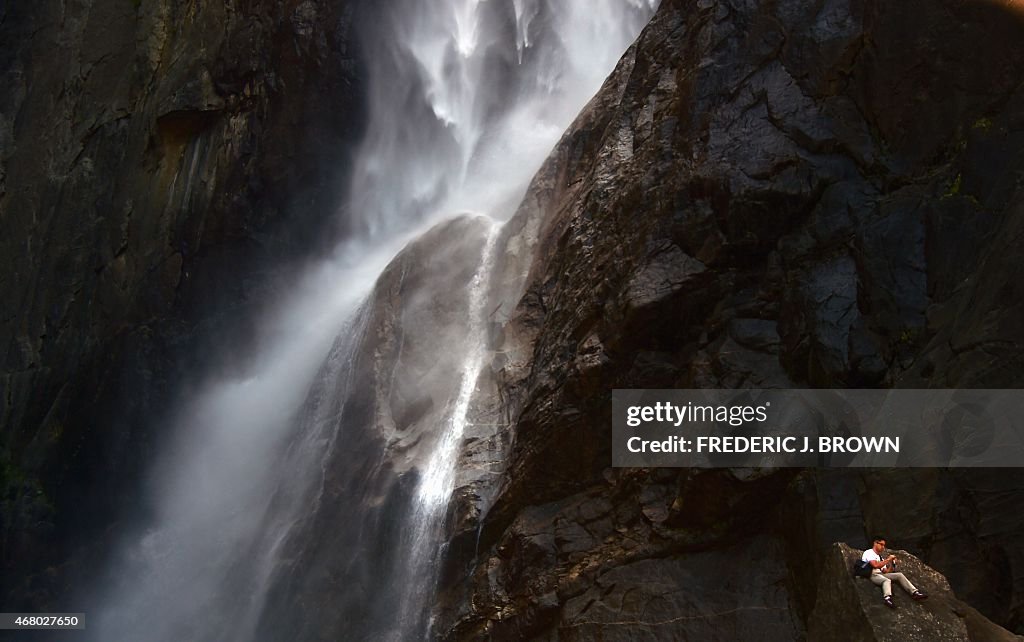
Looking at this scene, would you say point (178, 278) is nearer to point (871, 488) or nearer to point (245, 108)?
point (245, 108)

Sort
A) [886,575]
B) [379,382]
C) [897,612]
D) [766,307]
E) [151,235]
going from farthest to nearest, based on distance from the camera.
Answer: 1. [151,235]
2. [379,382]
3. [766,307]
4. [886,575]
5. [897,612]

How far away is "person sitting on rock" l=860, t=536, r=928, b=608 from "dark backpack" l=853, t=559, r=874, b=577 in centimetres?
2

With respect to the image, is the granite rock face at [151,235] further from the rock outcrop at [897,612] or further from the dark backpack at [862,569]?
the dark backpack at [862,569]

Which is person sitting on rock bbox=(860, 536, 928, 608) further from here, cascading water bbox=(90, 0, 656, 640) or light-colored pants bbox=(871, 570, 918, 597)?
cascading water bbox=(90, 0, 656, 640)

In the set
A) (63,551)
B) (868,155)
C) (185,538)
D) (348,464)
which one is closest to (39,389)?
(63,551)

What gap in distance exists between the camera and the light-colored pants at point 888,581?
280 inches

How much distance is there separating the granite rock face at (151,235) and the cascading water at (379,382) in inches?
46.8

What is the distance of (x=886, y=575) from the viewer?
725 centimetres

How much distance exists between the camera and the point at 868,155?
36.6 feet

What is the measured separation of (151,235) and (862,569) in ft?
71.9

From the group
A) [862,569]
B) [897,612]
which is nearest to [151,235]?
[862,569]

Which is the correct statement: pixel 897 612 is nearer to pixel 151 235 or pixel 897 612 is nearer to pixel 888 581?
pixel 888 581

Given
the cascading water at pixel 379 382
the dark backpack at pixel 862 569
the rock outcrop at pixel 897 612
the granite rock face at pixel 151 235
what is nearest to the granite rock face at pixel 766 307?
the rock outcrop at pixel 897 612

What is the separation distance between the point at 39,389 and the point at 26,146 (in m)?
7.94
